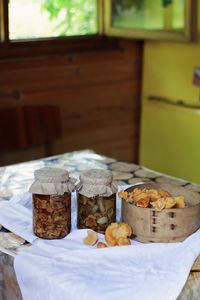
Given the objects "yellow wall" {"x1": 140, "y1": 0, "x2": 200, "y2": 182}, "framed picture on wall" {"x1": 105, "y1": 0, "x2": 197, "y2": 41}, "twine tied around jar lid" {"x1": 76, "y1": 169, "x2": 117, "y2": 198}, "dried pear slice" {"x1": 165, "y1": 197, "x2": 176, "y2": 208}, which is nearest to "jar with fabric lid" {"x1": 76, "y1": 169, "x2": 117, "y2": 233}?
"twine tied around jar lid" {"x1": 76, "y1": 169, "x2": 117, "y2": 198}

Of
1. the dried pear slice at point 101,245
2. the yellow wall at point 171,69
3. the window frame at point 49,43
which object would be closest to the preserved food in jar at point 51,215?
the dried pear slice at point 101,245

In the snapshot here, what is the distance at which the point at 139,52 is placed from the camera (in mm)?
4348

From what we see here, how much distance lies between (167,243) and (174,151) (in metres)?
2.49

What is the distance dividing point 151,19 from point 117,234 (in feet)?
7.87

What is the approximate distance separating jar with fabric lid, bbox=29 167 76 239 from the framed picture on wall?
1.98 m

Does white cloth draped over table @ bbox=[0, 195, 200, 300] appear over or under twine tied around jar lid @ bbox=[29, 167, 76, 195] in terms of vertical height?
under

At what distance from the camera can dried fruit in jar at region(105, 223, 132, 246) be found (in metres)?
1.73

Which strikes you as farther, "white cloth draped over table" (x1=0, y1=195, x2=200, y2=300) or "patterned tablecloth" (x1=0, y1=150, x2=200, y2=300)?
"patterned tablecloth" (x1=0, y1=150, x2=200, y2=300)

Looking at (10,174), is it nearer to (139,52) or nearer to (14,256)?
(14,256)

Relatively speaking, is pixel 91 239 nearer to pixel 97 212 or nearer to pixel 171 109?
pixel 97 212

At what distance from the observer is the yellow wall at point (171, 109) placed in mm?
3965

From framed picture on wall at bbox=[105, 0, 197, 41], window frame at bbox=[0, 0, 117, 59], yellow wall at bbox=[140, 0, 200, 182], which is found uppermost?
framed picture on wall at bbox=[105, 0, 197, 41]

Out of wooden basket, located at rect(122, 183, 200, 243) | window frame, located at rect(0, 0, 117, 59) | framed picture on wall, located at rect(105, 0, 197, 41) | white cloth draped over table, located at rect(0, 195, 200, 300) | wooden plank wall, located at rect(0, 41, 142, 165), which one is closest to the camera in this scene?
white cloth draped over table, located at rect(0, 195, 200, 300)

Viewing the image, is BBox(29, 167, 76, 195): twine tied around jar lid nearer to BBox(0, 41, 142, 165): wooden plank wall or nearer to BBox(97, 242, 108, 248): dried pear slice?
BBox(97, 242, 108, 248): dried pear slice
